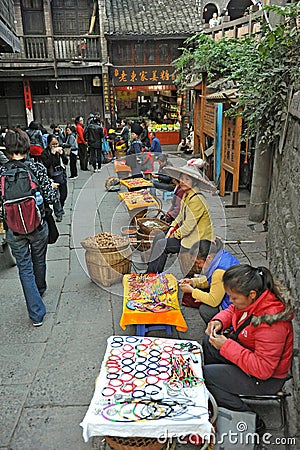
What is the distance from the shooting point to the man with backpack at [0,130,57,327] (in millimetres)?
3938

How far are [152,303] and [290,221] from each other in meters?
1.74

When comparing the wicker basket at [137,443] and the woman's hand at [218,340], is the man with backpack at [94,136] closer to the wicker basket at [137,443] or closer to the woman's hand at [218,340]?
the woman's hand at [218,340]

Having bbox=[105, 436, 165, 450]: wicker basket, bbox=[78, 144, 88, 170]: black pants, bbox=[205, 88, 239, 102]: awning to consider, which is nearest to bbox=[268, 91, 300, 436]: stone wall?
bbox=[105, 436, 165, 450]: wicker basket

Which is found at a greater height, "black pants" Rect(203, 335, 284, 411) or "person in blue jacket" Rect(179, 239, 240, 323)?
"person in blue jacket" Rect(179, 239, 240, 323)

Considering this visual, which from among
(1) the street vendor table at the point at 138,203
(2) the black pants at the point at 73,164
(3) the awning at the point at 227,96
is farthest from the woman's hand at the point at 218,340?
(2) the black pants at the point at 73,164

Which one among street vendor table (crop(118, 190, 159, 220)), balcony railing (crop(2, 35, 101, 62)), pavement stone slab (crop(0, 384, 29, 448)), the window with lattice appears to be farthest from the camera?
the window with lattice

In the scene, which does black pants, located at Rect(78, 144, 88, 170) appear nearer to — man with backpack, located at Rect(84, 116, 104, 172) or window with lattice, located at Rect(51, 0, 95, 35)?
man with backpack, located at Rect(84, 116, 104, 172)

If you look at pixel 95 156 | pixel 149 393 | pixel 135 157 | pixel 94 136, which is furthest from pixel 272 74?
pixel 95 156

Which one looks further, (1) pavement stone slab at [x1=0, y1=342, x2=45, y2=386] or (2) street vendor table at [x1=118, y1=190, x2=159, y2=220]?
(2) street vendor table at [x1=118, y1=190, x2=159, y2=220]

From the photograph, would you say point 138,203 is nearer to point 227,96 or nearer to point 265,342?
point 227,96

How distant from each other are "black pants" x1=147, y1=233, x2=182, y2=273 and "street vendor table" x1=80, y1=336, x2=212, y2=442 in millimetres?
1813

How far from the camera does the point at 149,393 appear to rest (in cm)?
245

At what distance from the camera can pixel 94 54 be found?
1636 centimetres

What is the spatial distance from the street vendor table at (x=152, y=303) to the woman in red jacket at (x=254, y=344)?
87 centimetres
